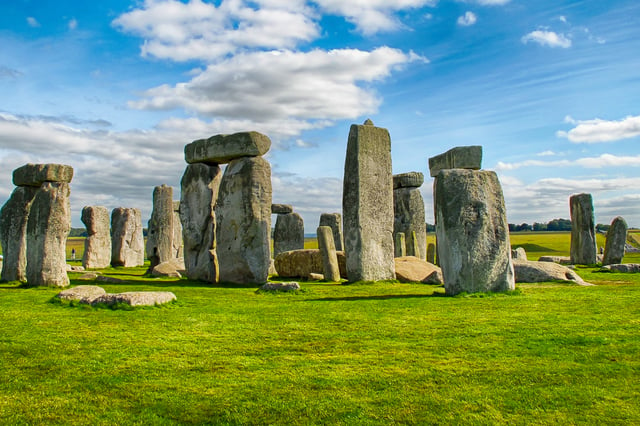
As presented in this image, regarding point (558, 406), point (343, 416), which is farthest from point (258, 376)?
point (558, 406)

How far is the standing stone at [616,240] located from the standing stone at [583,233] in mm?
1618

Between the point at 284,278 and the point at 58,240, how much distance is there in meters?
6.59

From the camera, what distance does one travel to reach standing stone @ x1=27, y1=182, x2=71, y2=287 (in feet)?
37.7

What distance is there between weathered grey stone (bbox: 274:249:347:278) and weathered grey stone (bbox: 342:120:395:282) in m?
2.34

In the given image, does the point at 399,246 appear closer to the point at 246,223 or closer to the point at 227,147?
the point at 246,223

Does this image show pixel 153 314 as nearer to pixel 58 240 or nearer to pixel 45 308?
pixel 45 308

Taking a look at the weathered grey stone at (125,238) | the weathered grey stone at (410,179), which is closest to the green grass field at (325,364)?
the weathered grey stone at (410,179)

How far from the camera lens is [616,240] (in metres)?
21.5

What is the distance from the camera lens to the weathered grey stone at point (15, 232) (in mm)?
12883

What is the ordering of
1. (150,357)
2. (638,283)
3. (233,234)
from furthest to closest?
1. (233,234)
2. (638,283)
3. (150,357)

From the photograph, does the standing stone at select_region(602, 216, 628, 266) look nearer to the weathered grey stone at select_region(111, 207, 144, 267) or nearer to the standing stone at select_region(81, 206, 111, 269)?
the weathered grey stone at select_region(111, 207, 144, 267)

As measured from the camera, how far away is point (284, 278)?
16.3 meters

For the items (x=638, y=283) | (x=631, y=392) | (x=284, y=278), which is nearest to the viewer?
(x=631, y=392)

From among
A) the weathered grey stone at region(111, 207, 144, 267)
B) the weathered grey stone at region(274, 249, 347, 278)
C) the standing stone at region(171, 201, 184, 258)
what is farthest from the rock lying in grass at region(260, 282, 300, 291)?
the standing stone at region(171, 201, 184, 258)
